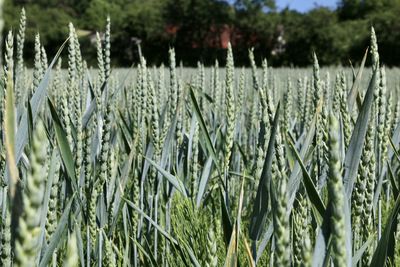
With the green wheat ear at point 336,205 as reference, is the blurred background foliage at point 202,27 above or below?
above

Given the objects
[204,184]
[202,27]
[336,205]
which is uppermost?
[202,27]

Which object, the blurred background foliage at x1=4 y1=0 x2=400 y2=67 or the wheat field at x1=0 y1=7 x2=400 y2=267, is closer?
the wheat field at x1=0 y1=7 x2=400 y2=267

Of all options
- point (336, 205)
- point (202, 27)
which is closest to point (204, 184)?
point (336, 205)

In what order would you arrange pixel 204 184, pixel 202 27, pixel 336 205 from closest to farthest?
pixel 336 205
pixel 204 184
pixel 202 27

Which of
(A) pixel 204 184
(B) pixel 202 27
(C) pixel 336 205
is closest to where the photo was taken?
(C) pixel 336 205

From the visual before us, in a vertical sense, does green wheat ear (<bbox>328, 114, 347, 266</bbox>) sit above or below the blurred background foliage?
below

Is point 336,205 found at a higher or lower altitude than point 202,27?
lower

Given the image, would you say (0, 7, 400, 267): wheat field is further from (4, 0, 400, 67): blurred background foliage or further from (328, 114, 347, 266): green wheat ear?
(4, 0, 400, 67): blurred background foliage

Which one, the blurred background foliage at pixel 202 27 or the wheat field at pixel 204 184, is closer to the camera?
the wheat field at pixel 204 184

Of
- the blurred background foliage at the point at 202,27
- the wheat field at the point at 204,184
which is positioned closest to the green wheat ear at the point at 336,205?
the wheat field at the point at 204,184

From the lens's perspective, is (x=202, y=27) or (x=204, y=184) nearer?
(x=204, y=184)

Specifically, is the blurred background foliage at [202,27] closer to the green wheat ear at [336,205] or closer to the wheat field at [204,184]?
the wheat field at [204,184]

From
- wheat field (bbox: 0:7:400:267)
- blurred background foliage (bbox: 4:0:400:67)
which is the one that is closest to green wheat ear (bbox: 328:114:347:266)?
wheat field (bbox: 0:7:400:267)

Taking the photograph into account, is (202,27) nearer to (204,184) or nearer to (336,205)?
(204,184)
